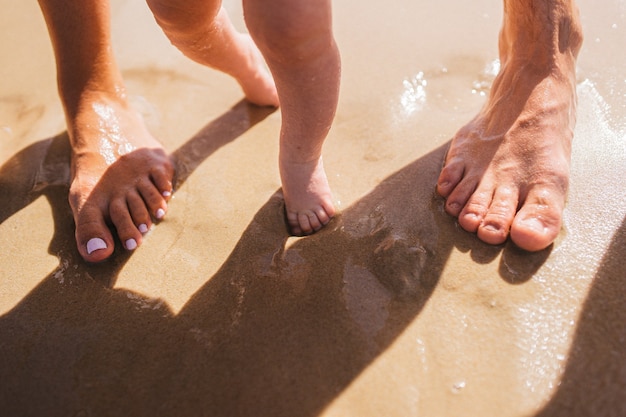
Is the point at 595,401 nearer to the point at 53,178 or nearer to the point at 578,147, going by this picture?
the point at 578,147

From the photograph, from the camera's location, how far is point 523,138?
5.32ft

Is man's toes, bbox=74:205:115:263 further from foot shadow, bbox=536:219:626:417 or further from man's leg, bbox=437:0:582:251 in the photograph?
foot shadow, bbox=536:219:626:417

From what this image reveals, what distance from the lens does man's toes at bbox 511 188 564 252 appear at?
4.70 ft

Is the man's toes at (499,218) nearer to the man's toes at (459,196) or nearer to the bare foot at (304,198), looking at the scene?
the man's toes at (459,196)

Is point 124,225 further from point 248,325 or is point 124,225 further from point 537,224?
point 537,224

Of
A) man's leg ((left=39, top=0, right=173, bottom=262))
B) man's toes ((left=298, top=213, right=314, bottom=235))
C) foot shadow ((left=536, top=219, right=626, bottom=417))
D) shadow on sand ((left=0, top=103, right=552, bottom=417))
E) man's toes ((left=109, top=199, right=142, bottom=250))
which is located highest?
man's leg ((left=39, top=0, right=173, bottom=262))

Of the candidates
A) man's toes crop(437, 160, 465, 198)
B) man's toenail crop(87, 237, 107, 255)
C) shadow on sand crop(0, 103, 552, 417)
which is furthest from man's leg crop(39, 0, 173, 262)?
man's toes crop(437, 160, 465, 198)

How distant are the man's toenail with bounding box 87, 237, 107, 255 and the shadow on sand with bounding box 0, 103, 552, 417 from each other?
0.06 meters

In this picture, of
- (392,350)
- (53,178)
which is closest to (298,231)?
(392,350)

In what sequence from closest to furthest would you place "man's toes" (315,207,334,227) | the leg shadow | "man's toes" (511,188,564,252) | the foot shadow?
the foot shadow, the leg shadow, "man's toes" (511,188,564,252), "man's toes" (315,207,334,227)

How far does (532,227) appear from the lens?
4.73 feet

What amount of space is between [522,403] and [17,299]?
153cm

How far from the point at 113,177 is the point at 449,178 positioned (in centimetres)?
124

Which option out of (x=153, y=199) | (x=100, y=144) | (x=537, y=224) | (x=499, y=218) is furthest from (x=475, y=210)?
(x=100, y=144)
